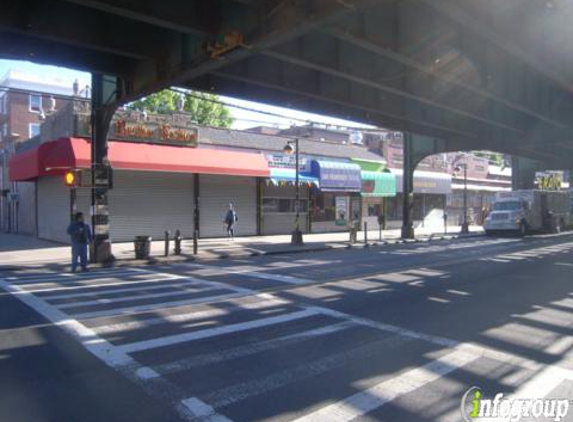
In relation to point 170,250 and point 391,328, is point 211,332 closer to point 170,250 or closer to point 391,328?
point 391,328

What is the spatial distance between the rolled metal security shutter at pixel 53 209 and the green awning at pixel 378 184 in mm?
18666

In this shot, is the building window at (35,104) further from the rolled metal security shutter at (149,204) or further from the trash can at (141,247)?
the trash can at (141,247)

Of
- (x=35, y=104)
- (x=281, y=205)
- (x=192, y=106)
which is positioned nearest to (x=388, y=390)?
(x=281, y=205)

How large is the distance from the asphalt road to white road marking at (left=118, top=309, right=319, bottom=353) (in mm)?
28

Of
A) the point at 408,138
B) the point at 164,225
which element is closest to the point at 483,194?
the point at 408,138

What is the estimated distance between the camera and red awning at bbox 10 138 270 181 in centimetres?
2084

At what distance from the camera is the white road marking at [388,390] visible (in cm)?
449

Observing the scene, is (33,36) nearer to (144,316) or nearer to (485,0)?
(144,316)

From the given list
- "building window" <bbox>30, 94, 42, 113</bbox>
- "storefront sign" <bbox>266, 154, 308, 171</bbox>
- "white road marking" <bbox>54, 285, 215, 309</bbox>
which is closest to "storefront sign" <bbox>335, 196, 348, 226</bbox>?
"storefront sign" <bbox>266, 154, 308, 171</bbox>

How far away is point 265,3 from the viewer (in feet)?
35.4

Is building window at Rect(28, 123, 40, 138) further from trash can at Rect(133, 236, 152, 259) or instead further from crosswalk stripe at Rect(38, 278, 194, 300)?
crosswalk stripe at Rect(38, 278, 194, 300)

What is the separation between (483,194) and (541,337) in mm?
49917

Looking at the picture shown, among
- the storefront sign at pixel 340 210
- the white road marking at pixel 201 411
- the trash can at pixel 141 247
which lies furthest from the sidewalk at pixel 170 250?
the white road marking at pixel 201 411

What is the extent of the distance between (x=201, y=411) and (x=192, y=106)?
4591 cm
